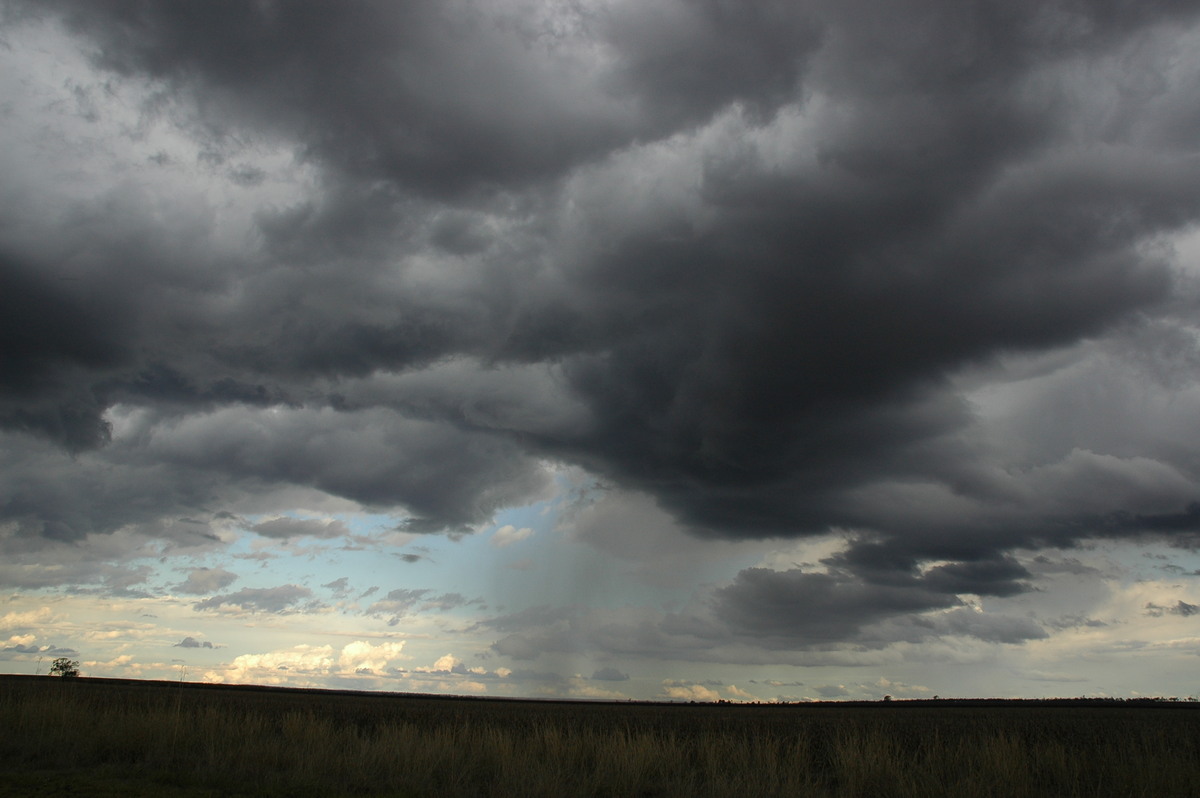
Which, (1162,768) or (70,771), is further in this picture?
(1162,768)

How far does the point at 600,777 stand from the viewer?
18016 millimetres

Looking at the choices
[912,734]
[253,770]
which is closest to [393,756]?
[253,770]

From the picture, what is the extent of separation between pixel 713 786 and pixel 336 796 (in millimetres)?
8254

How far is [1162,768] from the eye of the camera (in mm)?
16859

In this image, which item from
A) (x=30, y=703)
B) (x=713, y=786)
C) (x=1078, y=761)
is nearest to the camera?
(x=713, y=786)

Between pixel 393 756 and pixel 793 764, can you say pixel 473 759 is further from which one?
pixel 793 764

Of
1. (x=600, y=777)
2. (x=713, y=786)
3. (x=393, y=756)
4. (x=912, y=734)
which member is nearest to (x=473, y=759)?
(x=393, y=756)

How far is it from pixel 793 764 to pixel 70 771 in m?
16.8

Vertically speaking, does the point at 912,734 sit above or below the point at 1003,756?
below

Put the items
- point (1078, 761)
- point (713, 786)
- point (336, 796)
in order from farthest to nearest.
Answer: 1. point (1078, 761)
2. point (713, 786)
3. point (336, 796)

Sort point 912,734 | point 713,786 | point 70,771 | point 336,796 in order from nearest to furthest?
point 336,796 < point 70,771 < point 713,786 < point 912,734

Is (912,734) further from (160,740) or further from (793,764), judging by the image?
(160,740)

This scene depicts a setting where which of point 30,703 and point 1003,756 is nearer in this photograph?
point 1003,756

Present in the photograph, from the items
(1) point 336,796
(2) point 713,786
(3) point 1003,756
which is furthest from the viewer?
(3) point 1003,756
